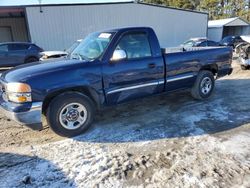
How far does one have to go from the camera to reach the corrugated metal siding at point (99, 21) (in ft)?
57.8

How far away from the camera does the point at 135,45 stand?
4.77 meters

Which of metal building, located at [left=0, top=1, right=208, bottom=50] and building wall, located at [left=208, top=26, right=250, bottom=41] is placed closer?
metal building, located at [left=0, top=1, right=208, bottom=50]

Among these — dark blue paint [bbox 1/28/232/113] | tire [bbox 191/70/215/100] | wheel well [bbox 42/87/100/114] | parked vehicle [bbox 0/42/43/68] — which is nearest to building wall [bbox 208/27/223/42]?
parked vehicle [bbox 0/42/43/68]

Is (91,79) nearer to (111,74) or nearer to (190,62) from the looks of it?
(111,74)

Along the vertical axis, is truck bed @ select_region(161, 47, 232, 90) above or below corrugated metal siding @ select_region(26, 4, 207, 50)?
below

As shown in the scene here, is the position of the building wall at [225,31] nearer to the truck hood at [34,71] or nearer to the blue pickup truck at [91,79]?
the blue pickup truck at [91,79]

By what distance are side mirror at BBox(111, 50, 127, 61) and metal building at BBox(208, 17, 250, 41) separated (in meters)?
Answer: 29.4

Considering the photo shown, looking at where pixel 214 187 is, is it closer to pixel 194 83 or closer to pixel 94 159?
pixel 94 159

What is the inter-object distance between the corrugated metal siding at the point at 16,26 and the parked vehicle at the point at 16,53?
10481 millimetres

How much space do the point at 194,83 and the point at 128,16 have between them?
622 inches

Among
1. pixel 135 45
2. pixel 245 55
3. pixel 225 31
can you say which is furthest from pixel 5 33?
pixel 225 31

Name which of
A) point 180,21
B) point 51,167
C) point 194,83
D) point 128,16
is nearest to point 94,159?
point 51,167

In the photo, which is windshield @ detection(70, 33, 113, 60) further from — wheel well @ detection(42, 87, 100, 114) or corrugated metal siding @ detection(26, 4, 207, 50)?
corrugated metal siding @ detection(26, 4, 207, 50)

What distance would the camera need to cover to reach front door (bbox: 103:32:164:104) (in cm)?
441
